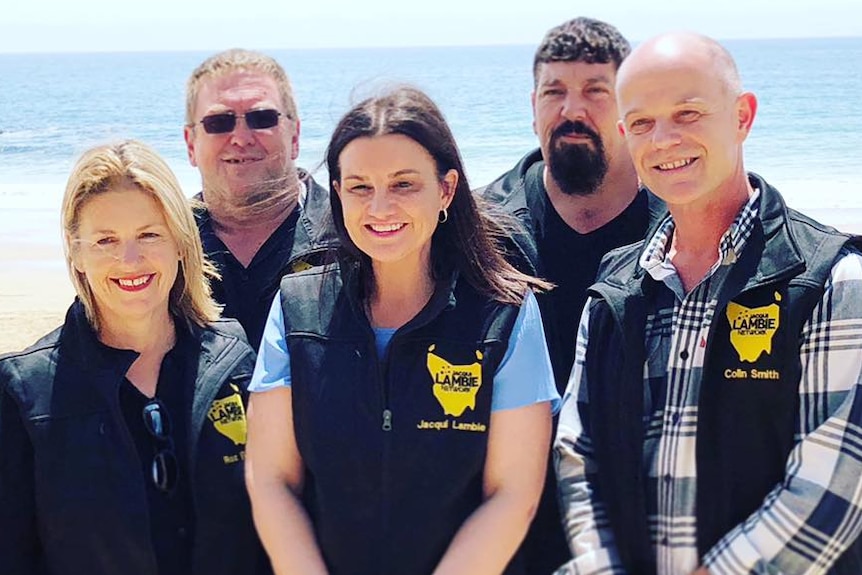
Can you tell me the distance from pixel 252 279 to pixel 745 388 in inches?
83.7

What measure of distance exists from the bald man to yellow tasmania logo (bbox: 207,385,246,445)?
1027mm

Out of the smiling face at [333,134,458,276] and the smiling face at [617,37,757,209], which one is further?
the smiling face at [333,134,458,276]

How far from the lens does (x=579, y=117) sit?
446 centimetres

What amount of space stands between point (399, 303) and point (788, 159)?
828 inches

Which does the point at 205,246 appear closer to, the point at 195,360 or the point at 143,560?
the point at 195,360

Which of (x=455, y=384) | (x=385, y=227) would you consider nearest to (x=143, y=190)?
(x=385, y=227)

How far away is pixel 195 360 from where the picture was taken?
11.0ft

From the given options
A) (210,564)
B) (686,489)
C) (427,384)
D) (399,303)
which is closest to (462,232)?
(399,303)

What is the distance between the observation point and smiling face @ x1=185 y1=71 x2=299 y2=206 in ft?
14.9

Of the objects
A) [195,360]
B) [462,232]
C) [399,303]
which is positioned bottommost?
[195,360]

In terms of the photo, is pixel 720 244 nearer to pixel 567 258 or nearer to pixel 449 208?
pixel 449 208

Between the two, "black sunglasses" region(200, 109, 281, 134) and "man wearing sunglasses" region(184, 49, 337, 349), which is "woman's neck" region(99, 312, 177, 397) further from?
"black sunglasses" region(200, 109, 281, 134)

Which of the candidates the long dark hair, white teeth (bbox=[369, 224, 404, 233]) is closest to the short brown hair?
the long dark hair

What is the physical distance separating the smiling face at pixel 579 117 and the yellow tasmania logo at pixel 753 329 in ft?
5.16
